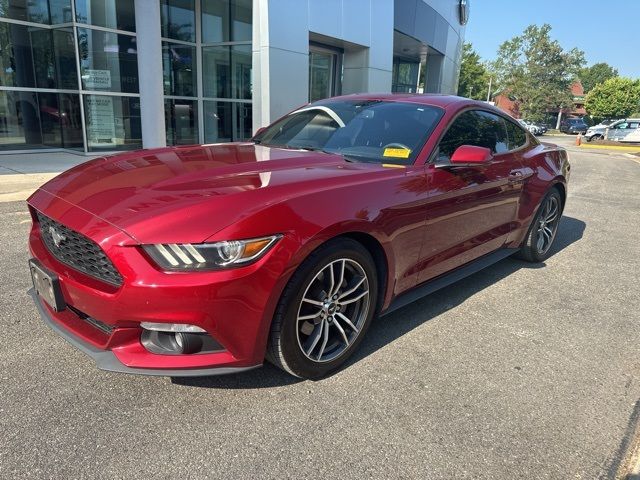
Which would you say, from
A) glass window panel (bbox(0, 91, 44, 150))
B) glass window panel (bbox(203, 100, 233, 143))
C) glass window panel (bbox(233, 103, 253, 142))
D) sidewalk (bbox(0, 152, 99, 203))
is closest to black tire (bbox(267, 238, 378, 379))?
sidewalk (bbox(0, 152, 99, 203))

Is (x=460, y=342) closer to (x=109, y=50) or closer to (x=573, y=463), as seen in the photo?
(x=573, y=463)

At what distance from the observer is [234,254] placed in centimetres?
225

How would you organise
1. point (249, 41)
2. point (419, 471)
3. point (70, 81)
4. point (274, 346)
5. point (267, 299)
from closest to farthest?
1. point (419, 471)
2. point (267, 299)
3. point (274, 346)
4. point (70, 81)
5. point (249, 41)

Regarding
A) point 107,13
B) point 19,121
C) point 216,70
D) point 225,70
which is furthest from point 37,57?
point 225,70

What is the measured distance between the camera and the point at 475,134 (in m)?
4.05

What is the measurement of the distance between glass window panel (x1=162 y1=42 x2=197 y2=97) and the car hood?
12.8 m

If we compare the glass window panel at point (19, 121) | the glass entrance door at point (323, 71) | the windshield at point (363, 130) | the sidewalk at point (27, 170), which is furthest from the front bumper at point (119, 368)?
the glass entrance door at point (323, 71)

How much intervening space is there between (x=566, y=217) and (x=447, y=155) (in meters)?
5.02

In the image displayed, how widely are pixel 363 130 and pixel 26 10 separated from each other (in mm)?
13340

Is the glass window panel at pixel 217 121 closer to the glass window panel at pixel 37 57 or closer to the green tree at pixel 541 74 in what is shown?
the glass window panel at pixel 37 57

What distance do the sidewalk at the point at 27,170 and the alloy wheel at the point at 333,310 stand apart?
639 cm

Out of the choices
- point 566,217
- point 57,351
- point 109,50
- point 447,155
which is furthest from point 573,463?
point 109,50

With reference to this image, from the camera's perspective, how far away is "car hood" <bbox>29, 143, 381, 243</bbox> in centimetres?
223

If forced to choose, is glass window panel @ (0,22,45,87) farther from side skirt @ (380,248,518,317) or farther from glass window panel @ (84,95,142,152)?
side skirt @ (380,248,518,317)
